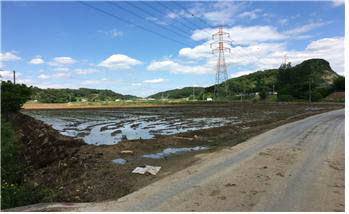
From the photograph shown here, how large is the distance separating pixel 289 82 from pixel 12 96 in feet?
301

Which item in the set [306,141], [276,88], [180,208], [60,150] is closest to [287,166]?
[180,208]

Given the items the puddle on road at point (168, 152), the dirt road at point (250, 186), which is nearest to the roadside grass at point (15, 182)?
the dirt road at point (250, 186)

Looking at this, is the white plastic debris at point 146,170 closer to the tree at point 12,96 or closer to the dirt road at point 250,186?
the dirt road at point 250,186

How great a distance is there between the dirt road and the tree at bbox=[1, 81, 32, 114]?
78.8 feet

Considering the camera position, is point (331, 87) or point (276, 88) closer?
point (331, 87)

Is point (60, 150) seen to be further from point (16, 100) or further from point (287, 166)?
point (16, 100)

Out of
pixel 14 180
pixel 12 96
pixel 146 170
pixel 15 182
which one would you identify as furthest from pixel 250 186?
pixel 12 96

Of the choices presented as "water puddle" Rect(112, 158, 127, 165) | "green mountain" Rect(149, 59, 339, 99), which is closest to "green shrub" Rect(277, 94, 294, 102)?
"green mountain" Rect(149, 59, 339, 99)

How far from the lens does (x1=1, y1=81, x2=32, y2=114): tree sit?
26.8 m

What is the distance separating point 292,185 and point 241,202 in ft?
5.14

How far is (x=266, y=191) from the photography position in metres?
5.61

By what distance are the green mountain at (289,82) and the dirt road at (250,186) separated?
7599 cm

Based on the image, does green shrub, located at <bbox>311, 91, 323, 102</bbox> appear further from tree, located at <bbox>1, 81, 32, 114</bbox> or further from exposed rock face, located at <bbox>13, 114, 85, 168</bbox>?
exposed rock face, located at <bbox>13, 114, 85, 168</bbox>

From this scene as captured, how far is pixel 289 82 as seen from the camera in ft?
330
